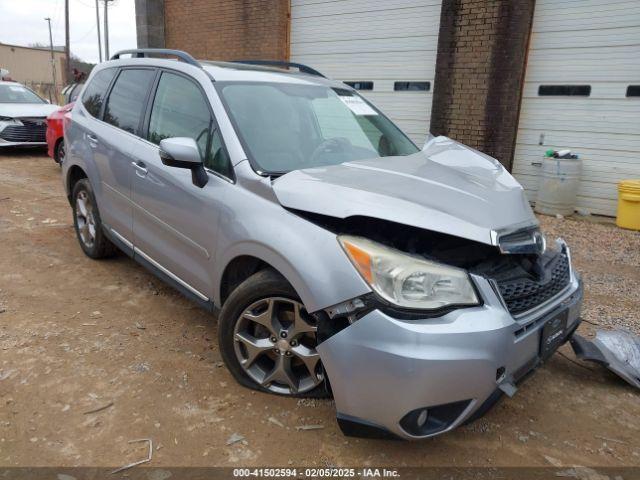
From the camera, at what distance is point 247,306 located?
99.3 inches

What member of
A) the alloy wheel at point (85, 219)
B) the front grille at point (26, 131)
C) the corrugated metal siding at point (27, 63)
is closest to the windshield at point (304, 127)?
the alloy wheel at point (85, 219)

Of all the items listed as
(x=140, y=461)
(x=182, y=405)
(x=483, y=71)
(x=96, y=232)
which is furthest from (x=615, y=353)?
(x=483, y=71)

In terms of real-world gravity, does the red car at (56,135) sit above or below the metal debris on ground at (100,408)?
above

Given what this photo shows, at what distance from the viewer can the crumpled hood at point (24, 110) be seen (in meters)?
10.5

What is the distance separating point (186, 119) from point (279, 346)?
1599 millimetres

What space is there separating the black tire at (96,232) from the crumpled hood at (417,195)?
2.50 m

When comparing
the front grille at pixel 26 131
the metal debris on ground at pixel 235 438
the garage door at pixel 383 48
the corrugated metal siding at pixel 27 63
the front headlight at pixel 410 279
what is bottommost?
the metal debris on ground at pixel 235 438

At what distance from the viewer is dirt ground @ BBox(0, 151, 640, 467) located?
2.30m

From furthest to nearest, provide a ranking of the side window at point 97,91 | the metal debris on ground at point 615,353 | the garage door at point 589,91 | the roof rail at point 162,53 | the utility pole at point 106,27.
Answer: the utility pole at point 106,27 → the garage door at point 589,91 → the side window at point 97,91 → the roof rail at point 162,53 → the metal debris on ground at point 615,353

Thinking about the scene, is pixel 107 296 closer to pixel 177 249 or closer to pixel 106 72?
pixel 177 249

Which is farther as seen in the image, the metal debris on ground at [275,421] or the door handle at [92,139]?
the door handle at [92,139]

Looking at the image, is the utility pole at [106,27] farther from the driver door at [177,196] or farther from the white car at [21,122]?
the driver door at [177,196]

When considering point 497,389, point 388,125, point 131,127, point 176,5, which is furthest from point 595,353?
point 176,5

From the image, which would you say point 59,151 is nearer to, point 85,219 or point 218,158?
point 85,219
